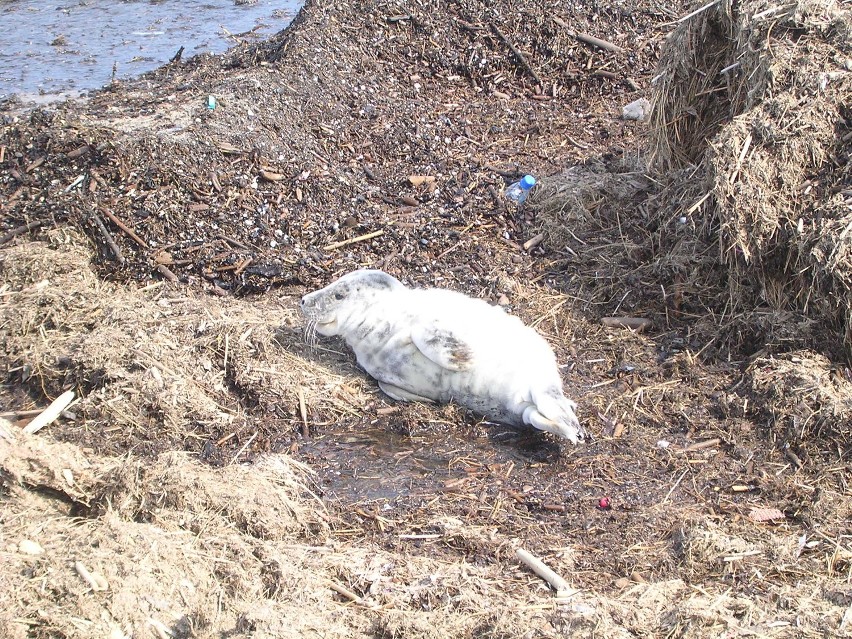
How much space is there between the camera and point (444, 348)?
16.2 feet

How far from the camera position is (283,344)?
549 centimetres

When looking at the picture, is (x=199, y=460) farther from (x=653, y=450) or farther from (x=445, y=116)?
(x=445, y=116)

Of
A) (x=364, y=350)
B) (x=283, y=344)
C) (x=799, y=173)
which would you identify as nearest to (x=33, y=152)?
(x=283, y=344)

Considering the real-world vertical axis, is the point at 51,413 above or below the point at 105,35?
below

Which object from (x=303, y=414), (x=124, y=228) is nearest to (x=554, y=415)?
(x=303, y=414)

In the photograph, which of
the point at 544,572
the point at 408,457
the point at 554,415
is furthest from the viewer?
the point at 408,457

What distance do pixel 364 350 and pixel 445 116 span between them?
3282 mm

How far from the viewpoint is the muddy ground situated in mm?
3510

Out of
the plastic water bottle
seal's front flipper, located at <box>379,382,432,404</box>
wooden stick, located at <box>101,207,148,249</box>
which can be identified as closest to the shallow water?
wooden stick, located at <box>101,207,148,249</box>

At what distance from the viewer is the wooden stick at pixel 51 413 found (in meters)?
4.71

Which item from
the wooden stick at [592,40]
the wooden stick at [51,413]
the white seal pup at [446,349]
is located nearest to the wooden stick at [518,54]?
the wooden stick at [592,40]

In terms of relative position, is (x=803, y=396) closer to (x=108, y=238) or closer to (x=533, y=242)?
(x=533, y=242)

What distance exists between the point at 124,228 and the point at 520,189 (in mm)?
2944

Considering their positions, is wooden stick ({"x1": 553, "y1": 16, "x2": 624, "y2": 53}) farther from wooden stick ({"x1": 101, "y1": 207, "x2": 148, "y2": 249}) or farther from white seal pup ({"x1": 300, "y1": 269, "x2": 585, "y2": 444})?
wooden stick ({"x1": 101, "y1": 207, "x2": 148, "y2": 249})
